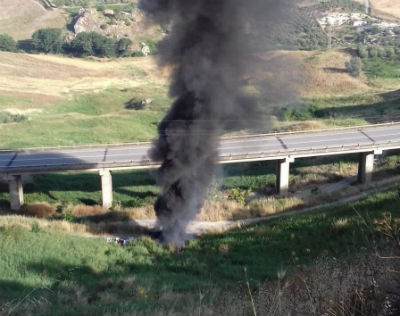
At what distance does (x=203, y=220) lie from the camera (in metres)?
32.0

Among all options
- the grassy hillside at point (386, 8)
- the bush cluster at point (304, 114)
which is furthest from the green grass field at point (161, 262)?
the grassy hillside at point (386, 8)

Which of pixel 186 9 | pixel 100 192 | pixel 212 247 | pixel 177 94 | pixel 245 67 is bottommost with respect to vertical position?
pixel 100 192

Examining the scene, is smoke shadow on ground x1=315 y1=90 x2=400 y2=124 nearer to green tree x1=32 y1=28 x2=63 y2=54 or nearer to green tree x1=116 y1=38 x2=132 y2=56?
green tree x1=116 y1=38 x2=132 y2=56

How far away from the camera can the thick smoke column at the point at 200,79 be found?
2017 centimetres

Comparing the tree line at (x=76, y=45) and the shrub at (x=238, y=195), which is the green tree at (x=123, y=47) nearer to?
the tree line at (x=76, y=45)

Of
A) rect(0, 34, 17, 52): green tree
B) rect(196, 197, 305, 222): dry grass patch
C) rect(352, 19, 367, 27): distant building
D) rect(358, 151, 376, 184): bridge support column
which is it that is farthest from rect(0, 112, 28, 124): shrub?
→ rect(352, 19, 367, 27): distant building

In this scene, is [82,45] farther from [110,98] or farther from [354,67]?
[354,67]

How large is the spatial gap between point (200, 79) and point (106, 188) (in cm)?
1935

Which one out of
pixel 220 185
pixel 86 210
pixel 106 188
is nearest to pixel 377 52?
pixel 220 185

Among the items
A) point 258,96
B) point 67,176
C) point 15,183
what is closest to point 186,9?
point 258,96

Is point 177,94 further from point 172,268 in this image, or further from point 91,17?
point 91,17

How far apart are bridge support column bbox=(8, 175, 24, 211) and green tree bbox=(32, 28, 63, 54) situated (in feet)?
346

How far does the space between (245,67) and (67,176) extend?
2849cm

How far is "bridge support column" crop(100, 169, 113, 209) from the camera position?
1476 inches
